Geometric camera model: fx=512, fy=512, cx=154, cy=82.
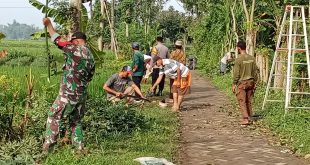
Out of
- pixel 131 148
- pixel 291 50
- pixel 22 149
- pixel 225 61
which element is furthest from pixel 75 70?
pixel 225 61

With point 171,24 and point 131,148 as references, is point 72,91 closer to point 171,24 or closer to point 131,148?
point 131,148

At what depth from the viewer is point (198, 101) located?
15570 millimetres

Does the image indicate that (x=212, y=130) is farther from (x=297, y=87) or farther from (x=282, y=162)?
(x=297, y=87)

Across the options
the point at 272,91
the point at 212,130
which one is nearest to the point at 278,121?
the point at 212,130

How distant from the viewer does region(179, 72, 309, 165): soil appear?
7.96 metres

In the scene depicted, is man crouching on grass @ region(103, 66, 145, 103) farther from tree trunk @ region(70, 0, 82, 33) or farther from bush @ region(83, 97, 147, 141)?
tree trunk @ region(70, 0, 82, 33)

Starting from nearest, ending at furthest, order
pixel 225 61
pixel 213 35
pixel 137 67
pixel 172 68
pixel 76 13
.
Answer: pixel 76 13, pixel 172 68, pixel 137 67, pixel 225 61, pixel 213 35

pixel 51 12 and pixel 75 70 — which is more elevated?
pixel 51 12

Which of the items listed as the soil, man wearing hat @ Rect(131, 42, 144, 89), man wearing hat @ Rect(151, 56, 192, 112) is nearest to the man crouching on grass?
man wearing hat @ Rect(151, 56, 192, 112)

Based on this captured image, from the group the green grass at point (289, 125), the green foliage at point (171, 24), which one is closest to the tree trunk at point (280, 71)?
the green grass at point (289, 125)

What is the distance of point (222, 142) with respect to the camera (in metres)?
9.34

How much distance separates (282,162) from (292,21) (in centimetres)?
495

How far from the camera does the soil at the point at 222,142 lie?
7.96 metres

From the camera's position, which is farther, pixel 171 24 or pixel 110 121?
pixel 171 24
